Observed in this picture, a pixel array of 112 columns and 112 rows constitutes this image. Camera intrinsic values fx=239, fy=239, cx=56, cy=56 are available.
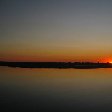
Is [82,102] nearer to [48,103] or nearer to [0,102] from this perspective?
[48,103]

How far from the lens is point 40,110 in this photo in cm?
982

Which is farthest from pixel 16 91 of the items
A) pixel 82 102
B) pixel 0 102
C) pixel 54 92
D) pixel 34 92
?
pixel 82 102

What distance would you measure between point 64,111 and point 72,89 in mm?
5703

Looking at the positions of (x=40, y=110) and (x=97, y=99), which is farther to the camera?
(x=97, y=99)

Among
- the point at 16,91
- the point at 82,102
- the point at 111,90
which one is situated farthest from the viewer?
the point at 111,90

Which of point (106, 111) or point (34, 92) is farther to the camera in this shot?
point (34, 92)

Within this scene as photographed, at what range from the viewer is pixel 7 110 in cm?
948

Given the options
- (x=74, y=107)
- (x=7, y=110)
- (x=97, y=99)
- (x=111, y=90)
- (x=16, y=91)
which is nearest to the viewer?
(x=7, y=110)

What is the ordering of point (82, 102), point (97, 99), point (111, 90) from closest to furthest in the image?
point (82, 102)
point (97, 99)
point (111, 90)

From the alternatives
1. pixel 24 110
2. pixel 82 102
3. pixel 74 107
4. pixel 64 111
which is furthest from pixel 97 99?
pixel 24 110

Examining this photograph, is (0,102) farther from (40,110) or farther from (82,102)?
(82,102)

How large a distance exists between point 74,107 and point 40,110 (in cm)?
160

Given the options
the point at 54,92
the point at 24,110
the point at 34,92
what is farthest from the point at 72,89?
the point at 24,110

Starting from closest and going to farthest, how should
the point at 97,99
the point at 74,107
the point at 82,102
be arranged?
the point at 74,107 → the point at 82,102 → the point at 97,99
